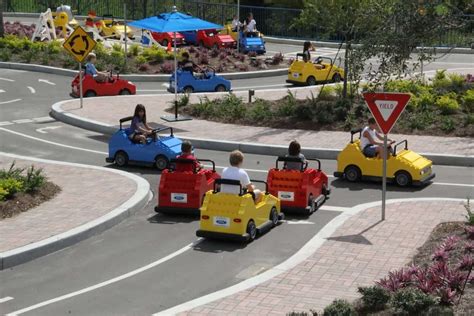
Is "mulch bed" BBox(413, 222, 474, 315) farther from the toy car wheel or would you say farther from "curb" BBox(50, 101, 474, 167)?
"curb" BBox(50, 101, 474, 167)

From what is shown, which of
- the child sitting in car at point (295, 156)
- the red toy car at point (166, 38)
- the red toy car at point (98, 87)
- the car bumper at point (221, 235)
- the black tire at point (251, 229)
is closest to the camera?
the car bumper at point (221, 235)

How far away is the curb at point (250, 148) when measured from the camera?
63.7ft

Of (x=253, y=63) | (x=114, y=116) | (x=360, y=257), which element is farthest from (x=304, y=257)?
(x=253, y=63)

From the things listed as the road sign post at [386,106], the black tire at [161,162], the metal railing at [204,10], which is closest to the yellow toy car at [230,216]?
the road sign post at [386,106]

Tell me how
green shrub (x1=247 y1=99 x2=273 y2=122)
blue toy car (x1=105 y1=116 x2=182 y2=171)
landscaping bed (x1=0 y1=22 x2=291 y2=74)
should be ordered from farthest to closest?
landscaping bed (x1=0 y1=22 x2=291 y2=74), green shrub (x1=247 y1=99 x2=273 y2=122), blue toy car (x1=105 y1=116 x2=182 y2=171)

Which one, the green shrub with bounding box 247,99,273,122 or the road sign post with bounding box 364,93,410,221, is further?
the green shrub with bounding box 247,99,273,122

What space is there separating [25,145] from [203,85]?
28.6 feet

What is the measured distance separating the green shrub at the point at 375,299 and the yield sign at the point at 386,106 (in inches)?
186

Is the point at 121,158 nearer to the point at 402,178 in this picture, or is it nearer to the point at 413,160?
the point at 402,178

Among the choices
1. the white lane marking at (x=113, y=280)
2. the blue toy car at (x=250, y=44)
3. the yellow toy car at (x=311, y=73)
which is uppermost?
the blue toy car at (x=250, y=44)

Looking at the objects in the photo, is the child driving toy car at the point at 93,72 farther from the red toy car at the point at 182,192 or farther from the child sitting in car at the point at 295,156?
the child sitting in car at the point at 295,156

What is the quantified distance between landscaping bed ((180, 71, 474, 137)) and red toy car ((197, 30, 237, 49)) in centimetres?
1536

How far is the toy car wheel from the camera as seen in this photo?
17.2m


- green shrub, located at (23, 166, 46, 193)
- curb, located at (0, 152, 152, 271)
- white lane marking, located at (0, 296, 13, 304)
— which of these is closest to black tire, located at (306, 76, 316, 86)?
curb, located at (0, 152, 152, 271)
